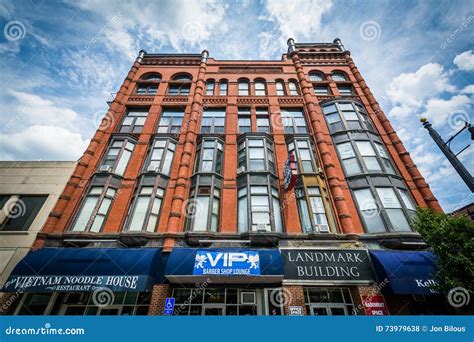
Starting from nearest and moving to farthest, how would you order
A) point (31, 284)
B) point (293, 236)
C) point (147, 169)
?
1. point (31, 284)
2. point (293, 236)
3. point (147, 169)

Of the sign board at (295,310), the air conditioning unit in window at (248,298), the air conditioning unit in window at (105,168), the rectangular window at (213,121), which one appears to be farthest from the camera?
the rectangular window at (213,121)

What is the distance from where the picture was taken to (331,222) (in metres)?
11.3

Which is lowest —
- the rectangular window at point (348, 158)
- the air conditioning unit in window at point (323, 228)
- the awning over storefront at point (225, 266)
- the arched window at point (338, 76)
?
the awning over storefront at point (225, 266)

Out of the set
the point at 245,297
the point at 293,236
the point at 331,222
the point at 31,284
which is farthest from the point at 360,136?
the point at 31,284

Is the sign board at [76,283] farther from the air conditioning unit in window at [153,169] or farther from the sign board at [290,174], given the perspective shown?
the sign board at [290,174]

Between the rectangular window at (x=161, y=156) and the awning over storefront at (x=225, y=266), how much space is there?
5.62 metres

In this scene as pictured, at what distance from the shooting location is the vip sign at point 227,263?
8938 millimetres

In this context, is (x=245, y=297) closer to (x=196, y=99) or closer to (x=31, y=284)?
(x=31, y=284)

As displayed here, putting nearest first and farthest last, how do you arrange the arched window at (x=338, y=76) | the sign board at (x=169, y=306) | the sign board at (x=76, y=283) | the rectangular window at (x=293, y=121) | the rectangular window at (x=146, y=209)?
1. the sign board at (x=76, y=283)
2. the sign board at (x=169, y=306)
3. the rectangular window at (x=146, y=209)
4. the rectangular window at (x=293, y=121)
5. the arched window at (x=338, y=76)

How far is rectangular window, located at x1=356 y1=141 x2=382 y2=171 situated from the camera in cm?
1313

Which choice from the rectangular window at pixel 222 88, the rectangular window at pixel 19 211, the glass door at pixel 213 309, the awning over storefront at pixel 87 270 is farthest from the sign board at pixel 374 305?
the rectangular window at pixel 222 88

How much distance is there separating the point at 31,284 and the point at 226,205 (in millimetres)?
8664

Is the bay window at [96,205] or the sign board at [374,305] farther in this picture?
the bay window at [96,205]

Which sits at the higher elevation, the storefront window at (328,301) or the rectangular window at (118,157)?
the rectangular window at (118,157)
